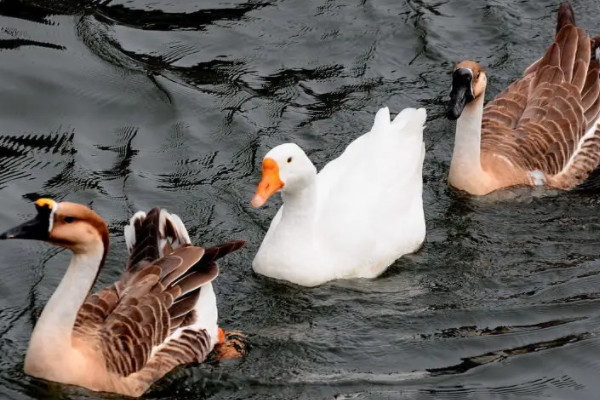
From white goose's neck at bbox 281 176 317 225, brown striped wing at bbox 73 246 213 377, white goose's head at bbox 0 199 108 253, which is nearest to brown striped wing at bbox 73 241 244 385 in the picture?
brown striped wing at bbox 73 246 213 377

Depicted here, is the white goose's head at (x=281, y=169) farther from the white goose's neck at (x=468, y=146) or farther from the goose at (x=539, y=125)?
the white goose's neck at (x=468, y=146)

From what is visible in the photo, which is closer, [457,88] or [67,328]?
[67,328]

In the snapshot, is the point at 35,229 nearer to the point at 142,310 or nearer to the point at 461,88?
the point at 142,310

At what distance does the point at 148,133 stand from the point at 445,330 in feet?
14.3

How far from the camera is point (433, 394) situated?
903cm

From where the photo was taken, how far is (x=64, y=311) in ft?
27.1

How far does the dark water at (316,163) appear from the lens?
9359 mm

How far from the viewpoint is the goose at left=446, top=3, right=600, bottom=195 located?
39.8 ft

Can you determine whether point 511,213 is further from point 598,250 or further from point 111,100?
point 111,100

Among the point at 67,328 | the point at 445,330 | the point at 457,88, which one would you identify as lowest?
the point at 67,328

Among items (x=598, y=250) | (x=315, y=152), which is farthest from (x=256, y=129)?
(x=598, y=250)

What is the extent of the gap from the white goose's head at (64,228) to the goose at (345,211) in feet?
6.15

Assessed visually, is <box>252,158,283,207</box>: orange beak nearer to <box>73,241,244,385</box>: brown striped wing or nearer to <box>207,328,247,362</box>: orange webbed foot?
<box>73,241,244,385</box>: brown striped wing

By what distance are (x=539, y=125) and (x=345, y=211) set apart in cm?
321
